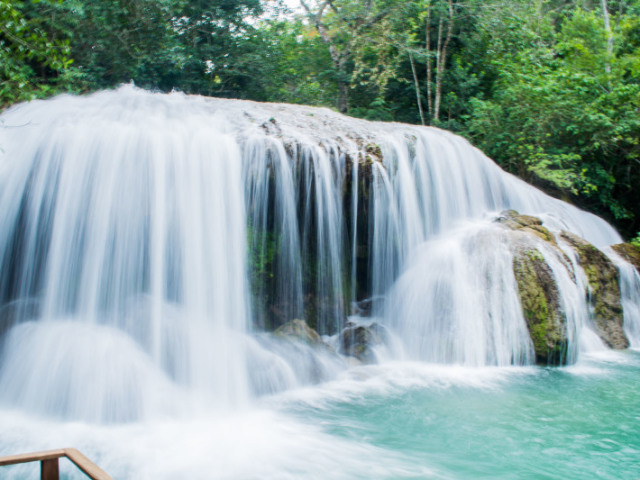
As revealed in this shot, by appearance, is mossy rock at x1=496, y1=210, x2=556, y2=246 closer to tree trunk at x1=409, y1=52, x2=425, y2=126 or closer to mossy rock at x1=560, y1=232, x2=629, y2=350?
mossy rock at x1=560, y1=232, x2=629, y2=350

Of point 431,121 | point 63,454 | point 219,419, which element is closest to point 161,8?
point 431,121

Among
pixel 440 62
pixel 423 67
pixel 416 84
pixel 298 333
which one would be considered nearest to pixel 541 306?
pixel 298 333

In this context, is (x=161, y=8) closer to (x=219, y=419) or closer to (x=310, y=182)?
(x=310, y=182)

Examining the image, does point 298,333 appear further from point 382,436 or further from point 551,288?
point 551,288

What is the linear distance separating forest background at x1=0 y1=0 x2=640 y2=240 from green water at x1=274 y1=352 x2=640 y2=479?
6.72 m

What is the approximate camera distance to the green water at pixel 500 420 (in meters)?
4.53

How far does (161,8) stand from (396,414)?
1234 centimetres

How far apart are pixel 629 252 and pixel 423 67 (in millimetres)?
9217

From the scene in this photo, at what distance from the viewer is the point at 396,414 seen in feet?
18.3

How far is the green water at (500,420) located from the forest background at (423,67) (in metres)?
6.72

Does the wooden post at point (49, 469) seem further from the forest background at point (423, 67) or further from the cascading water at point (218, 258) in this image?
the forest background at point (423, 67)

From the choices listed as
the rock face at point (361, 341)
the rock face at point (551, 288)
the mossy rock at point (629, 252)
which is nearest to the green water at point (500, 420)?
the rock face at point (551, 288)

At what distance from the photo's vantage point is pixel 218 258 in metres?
7.08

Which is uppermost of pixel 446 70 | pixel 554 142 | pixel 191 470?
pixel 446 70
